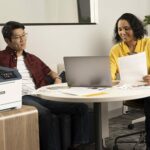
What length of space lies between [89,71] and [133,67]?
36 centimetres

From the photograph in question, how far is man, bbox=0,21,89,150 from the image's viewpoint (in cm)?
286

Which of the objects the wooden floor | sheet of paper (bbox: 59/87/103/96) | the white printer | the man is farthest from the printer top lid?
the man

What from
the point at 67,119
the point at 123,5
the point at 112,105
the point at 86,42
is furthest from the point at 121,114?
the point at 67,119

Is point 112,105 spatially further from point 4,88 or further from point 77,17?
point 4,88

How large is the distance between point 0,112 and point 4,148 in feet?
0.71

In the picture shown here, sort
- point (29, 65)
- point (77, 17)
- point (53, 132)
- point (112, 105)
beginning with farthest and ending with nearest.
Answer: point (112, 105) → point (77, 17) → point (29, 65) → point (53, 132)

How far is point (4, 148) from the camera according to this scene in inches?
78.5

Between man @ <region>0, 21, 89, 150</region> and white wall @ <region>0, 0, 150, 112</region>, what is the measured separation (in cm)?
29

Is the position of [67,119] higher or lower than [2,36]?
lower

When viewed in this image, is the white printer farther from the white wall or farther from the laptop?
the white wall

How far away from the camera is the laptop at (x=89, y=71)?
93.0 inches

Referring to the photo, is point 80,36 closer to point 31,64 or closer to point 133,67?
point 31,64

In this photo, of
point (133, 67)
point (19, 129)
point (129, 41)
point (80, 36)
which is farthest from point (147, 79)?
point (80, 36)

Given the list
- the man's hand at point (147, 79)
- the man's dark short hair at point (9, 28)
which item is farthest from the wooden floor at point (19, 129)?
the man's dark short hair at point (9, 28)
